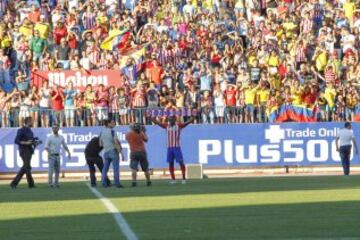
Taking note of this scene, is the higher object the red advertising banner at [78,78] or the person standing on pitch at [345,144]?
the red advertising banner at [78,78]

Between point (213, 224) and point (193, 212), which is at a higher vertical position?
point (213, 224)

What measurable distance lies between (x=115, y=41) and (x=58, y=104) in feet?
12.3

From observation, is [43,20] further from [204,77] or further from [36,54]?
[204,77]

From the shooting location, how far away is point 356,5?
47.9 m

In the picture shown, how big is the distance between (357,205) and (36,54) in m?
23.4

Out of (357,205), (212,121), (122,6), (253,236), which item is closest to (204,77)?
(212,121)

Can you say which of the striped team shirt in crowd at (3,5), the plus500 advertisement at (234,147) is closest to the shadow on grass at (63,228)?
the plus500 advertisement at (234,147)

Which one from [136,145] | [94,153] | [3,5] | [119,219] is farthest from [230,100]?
[119,219]

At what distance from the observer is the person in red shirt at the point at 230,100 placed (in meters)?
43.5

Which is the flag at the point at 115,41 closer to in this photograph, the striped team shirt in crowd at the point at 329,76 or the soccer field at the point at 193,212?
the striped team shirt in crowd at the point at 329,76

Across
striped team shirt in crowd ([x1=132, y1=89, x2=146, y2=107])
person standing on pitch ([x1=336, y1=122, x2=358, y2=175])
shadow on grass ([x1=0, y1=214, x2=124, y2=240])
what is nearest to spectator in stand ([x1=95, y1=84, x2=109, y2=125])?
Answer: striped team shirt in crowd ([x1=132, y1=89, x2=146, y2=107])

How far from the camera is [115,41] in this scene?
45.8m

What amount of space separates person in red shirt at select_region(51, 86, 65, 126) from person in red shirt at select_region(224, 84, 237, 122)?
527 cm

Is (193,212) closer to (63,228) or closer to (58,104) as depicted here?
(63,228)
